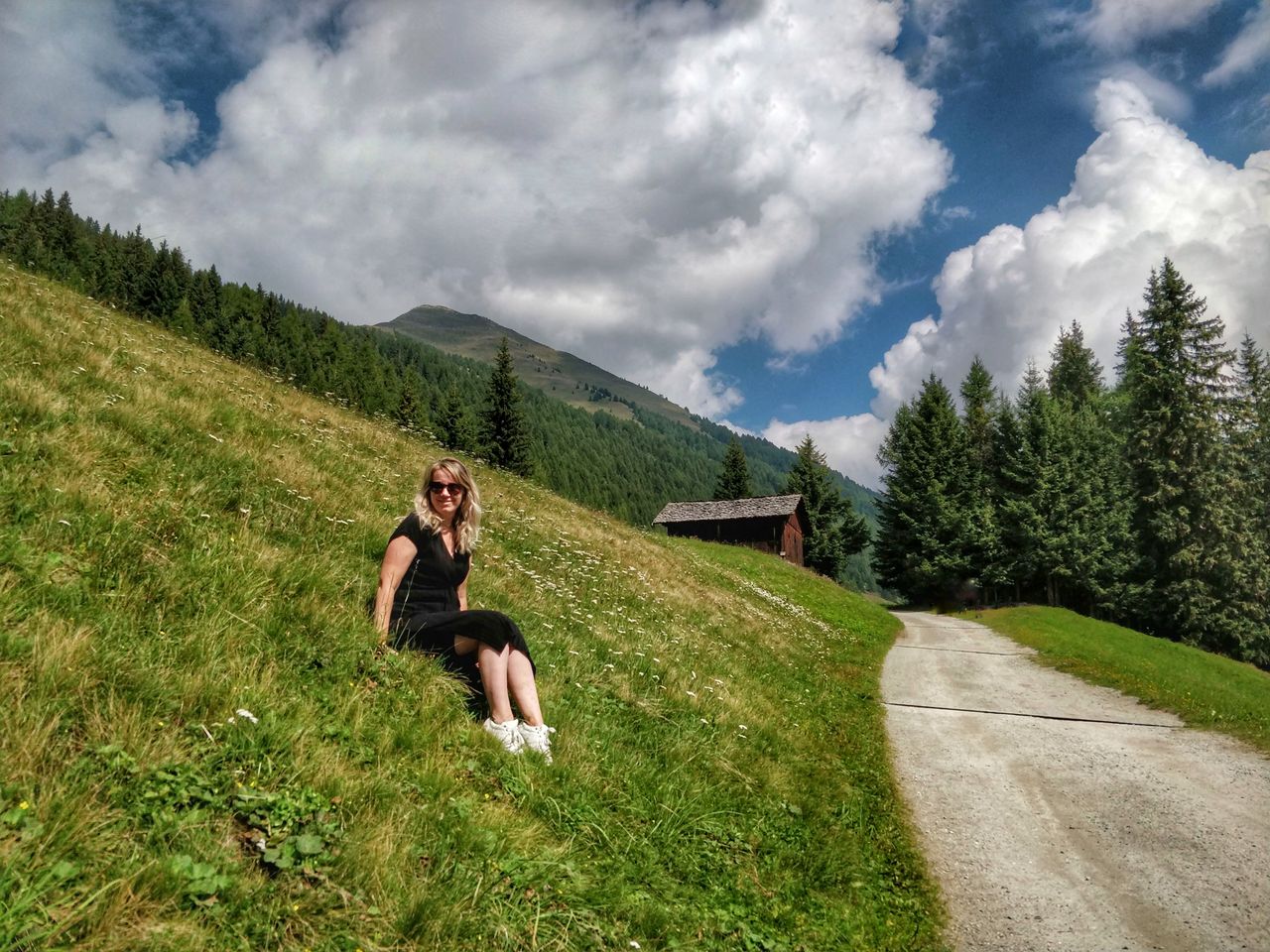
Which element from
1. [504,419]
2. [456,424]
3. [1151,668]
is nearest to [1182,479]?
[1151,668]

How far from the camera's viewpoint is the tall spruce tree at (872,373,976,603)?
163ft

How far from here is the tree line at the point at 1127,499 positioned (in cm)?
3925

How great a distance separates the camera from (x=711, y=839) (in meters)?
5.14

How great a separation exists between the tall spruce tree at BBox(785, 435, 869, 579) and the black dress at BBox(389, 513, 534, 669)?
212 feet

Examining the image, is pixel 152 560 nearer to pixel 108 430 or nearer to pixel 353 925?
pixel 108 430

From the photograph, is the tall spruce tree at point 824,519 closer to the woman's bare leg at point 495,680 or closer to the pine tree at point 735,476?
the pine tree at point 735,476

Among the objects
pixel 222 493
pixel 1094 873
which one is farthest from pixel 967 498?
pixel 222 493

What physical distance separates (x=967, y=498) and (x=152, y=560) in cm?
5758

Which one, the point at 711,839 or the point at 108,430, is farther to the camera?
the point at 108,430

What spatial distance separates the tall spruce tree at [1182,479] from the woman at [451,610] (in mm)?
48214

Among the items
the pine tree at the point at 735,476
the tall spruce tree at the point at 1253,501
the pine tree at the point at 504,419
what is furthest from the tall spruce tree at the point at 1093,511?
the pine tree at the point at 504,419

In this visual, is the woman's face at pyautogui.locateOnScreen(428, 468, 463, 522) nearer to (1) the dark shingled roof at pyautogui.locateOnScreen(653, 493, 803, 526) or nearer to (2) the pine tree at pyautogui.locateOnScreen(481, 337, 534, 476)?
(1) the dark shingled roof at pyautogui.locateOnScreen(653, 493, 803, 526)

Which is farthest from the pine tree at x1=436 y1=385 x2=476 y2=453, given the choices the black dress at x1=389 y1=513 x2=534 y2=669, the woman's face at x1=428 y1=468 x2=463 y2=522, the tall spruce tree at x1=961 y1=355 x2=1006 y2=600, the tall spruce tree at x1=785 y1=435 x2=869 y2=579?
the black dress at x1=389 y1=513 x2=534 y2=669

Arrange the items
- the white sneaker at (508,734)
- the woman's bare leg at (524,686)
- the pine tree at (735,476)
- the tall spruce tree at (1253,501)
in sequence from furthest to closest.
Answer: the pine tree at (735,476), the tall spruce tree at (1253,501), the woman's bare leg at (524,686), the white sneaker at (508,734)
